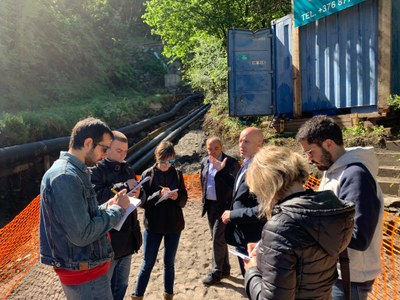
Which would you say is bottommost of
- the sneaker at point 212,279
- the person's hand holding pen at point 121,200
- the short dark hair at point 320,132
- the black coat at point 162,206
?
the sneaker at point 212,279

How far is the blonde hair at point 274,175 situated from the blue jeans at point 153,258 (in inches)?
79.5

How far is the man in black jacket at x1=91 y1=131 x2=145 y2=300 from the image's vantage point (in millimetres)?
3133

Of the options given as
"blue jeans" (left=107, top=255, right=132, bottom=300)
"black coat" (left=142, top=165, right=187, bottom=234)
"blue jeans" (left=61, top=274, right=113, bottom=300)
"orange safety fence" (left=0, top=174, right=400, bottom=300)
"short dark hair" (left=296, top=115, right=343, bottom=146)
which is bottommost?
"orange safety fence" (left=0, top=174, right=400, bottom=300)

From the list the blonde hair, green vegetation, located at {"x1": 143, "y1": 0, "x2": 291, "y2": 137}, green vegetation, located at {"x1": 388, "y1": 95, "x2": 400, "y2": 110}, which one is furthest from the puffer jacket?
green vegetation, located at {"x1": 143, "y1": 0, "x2": 291, "y2": 137}

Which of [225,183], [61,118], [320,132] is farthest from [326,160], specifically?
[61,118]

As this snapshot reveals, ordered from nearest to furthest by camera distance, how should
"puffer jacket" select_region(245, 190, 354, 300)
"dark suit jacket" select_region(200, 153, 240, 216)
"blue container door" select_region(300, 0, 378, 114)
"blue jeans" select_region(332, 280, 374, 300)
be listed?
"puffer jacket" select_region(245, 190, 354, 300), "blue jeans" select_region(332, 280, 374, 300), "dark suit jacket" select_region(200, 153, 240, 216), "blue container door" select_region(300, 0, 378, 114)

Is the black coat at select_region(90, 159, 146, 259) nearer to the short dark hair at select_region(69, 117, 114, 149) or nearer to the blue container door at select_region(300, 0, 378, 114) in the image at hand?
the short dark hair at select_region(69, 117, 114, 149)

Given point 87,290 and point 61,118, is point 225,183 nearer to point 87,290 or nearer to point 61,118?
point 87,290

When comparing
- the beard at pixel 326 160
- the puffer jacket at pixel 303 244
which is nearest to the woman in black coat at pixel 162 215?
the beard at pixel 326 160

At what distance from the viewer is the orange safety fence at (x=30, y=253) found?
3738 mm

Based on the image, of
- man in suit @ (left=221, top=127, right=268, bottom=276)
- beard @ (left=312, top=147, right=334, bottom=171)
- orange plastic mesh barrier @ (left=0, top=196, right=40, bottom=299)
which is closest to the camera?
beard @ (left=312, top=147, right=334, bottom=171)

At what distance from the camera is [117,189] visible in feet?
10.3

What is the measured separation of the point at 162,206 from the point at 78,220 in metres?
1.63

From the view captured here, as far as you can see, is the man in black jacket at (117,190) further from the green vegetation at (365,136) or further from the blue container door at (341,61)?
the blue container door at (341,61)
